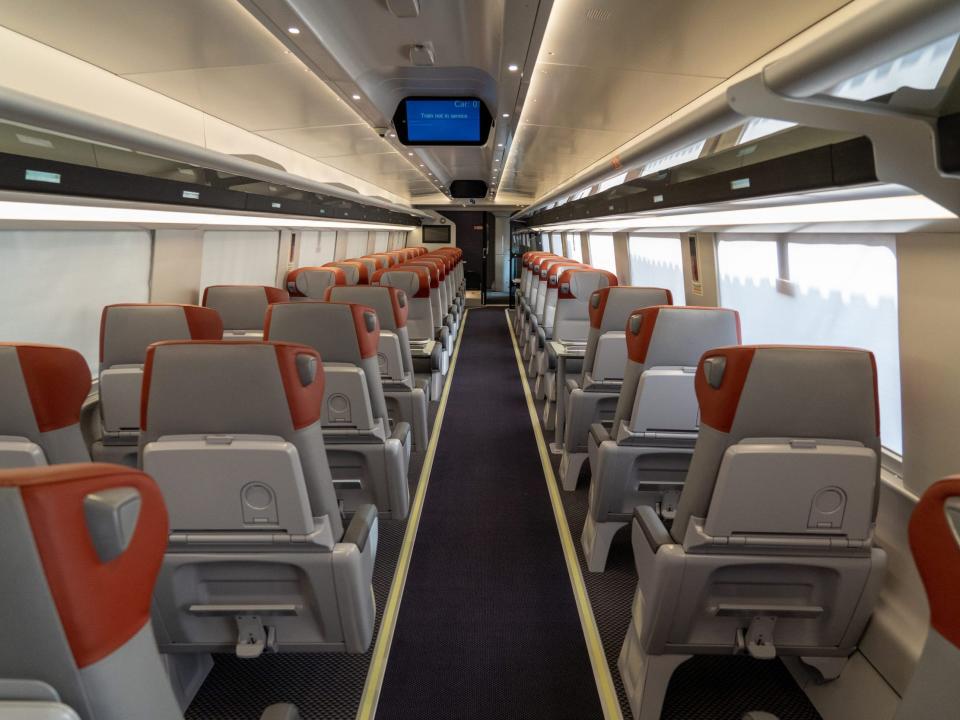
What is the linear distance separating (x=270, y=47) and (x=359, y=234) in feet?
38.1

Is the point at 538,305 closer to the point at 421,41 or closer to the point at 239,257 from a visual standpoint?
the point at 239,257

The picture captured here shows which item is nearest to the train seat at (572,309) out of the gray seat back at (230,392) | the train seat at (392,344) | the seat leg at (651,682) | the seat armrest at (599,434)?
the train seat at (392,344)

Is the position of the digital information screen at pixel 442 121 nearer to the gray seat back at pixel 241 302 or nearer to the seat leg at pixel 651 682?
the gray seat back at pixel 241 302

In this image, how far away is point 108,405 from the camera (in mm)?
3488

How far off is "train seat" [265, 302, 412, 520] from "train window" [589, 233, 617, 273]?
7.45m

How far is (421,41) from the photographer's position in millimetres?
4219

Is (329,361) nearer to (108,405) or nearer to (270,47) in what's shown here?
(108,405)

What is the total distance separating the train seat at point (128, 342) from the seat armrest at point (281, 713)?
1943mm

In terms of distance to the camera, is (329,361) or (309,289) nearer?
(329,361)

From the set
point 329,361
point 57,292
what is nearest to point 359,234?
point 57,292

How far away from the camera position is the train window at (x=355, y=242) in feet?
47.0

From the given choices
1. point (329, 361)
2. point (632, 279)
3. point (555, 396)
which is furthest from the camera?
point (632, 279)

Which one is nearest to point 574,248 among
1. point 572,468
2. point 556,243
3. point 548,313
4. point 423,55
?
point 556,243

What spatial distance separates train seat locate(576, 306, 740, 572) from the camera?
3.37m
